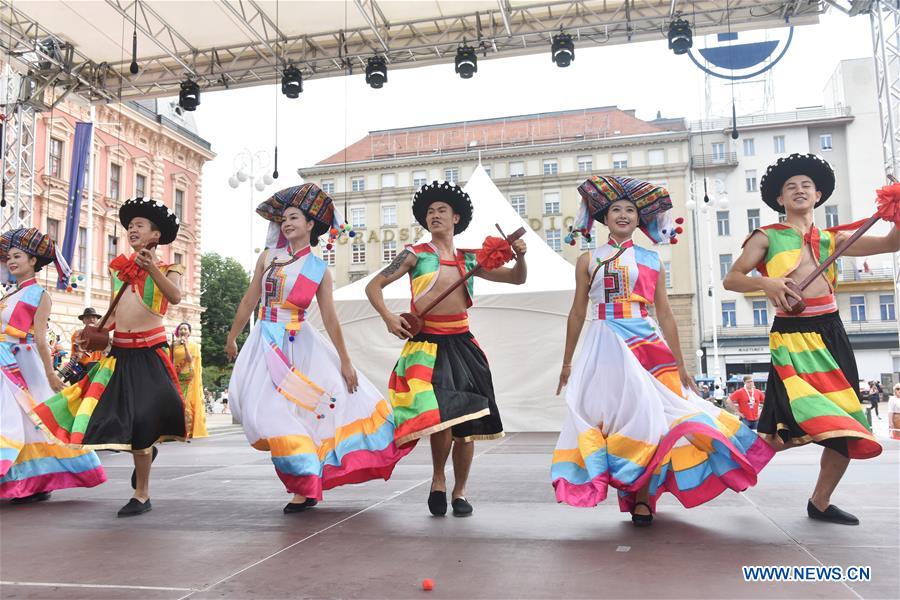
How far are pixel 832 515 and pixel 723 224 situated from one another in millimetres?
42789

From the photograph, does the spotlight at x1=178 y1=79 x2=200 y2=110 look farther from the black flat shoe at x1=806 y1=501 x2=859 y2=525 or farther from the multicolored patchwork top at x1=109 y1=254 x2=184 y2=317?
the black flat shoe at x1=806 y1=501 x2=859 y2=525

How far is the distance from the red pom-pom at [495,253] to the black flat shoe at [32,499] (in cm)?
328

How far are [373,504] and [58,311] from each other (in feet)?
76.3

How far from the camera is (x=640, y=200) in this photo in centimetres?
416

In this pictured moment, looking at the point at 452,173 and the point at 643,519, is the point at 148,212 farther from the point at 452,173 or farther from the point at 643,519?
the point at 452,173

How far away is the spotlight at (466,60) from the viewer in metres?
11.4

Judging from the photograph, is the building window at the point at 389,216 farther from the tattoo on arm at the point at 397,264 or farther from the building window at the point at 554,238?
the tattoo on arm at the point at 397,264

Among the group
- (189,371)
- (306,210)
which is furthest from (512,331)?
(306,210)

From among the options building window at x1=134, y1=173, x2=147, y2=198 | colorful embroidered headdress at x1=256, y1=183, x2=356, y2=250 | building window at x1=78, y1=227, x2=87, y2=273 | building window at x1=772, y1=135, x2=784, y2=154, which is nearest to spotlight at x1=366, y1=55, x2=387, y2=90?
colorful embroidered headdress at x1=256, y1=183, x2=356, y2=250

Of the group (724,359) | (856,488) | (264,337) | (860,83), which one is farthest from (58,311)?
(860,83)

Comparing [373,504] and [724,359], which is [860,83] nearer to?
[724,359]

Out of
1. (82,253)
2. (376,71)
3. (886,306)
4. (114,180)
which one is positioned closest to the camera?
(376,71)

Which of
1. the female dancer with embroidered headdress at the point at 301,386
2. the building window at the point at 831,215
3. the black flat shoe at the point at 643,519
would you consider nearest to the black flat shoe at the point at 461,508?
the female dancer with embroidered headdress at the point at 301,386

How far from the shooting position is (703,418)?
3.59m
